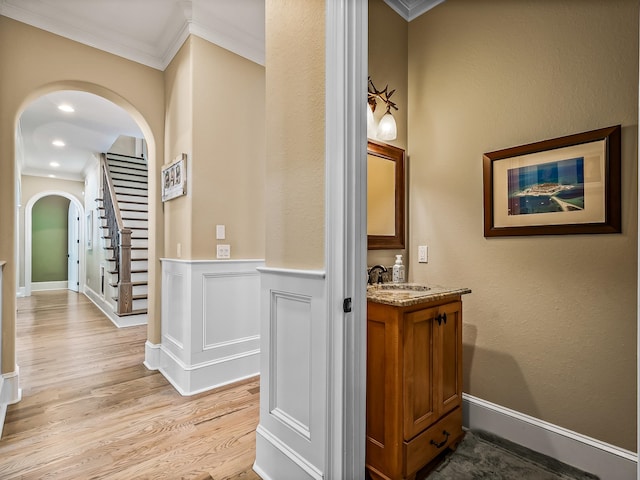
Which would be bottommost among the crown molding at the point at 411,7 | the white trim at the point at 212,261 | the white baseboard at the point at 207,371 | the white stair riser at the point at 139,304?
the white baseboard at the point at 207,371

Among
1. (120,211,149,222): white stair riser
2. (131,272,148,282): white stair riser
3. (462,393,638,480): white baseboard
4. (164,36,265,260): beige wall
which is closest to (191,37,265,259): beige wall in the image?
(164,36,265,260): beige wall

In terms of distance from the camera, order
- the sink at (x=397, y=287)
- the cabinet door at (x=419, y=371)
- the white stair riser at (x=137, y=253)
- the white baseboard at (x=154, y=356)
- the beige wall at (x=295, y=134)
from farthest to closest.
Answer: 1. the white stair riser at (x=137, y=253)
2. the white baseboard at (x=154, y=356)
3. the sink at (x=397, y=287)
4. the cabinet door at (x=419, y=371)
5. the beige wall at (x=295, y=134)

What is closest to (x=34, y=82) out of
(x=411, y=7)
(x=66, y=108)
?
(x=66, y=108)

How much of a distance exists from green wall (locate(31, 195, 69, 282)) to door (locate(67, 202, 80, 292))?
189 millimetres

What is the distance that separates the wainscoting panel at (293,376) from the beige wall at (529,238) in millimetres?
1185

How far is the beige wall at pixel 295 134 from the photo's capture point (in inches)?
Answer: 52.1

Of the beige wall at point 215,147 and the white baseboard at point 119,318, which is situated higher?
the beige wall at point 215,147

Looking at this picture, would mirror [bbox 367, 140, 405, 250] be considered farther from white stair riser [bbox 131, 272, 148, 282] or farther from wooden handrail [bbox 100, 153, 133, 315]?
white stair riser [bbox 131, 272, 148, 282]

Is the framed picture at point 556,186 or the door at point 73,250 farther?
the door at point 73,250

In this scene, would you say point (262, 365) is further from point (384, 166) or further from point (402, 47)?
point (402, 47)

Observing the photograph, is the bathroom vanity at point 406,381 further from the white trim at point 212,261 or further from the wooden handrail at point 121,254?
the wooden handrail at point 121,254

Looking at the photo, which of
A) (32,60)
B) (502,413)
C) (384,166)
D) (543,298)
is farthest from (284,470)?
(32,60)

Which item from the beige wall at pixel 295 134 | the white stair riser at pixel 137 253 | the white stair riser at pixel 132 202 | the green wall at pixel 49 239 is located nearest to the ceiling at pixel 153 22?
the beige wall at pixel 295 134

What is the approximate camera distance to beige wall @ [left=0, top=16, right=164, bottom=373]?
2227 millimetres
